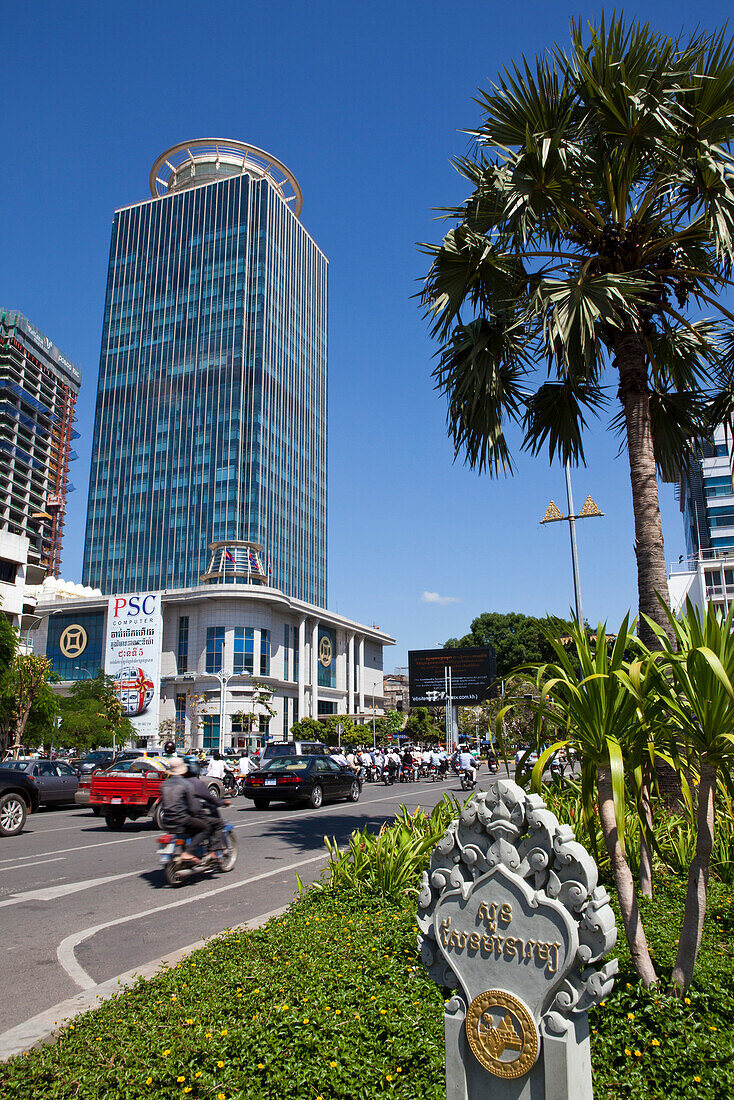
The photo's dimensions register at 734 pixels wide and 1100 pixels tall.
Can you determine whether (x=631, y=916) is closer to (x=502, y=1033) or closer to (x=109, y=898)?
(x=502, y=1033)

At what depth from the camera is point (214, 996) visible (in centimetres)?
479

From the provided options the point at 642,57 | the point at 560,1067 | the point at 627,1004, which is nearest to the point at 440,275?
the point at 642,57

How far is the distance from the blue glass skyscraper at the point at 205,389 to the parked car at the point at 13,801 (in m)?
79.5

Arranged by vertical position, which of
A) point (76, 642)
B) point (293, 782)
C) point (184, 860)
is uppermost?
point (76, 642)

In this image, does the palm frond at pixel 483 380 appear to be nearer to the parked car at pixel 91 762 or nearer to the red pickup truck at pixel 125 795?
the red pickup truck at pixel 125 795

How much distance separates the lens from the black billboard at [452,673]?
44938mm

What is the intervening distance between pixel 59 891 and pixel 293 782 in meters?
10.2

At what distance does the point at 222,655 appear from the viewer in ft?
230

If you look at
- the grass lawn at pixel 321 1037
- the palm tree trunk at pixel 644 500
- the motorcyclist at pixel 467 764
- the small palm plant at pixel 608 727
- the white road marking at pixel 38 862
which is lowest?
the white road marking at pixel 38 862

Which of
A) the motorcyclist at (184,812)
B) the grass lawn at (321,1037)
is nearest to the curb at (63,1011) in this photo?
the grass lawn at (321,1037)

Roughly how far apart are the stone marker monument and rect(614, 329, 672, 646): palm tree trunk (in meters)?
5.96

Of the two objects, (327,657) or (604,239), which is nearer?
(604,239)

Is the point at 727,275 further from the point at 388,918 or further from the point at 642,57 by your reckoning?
the point at 388,918

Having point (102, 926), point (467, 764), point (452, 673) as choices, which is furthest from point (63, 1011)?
point (452, 673)
